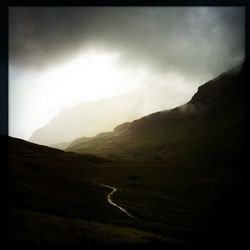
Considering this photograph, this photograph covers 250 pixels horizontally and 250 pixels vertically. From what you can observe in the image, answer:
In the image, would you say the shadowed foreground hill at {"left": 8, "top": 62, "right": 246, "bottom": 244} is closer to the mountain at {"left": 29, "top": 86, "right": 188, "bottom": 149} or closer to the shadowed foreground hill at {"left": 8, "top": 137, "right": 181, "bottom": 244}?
the shadowed foreground hill at {"left": 8, "top": 137, "right": 181, "bottom": 244}

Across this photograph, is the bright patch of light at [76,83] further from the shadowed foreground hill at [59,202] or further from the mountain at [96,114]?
the shadowed foreground hill at [59,202]

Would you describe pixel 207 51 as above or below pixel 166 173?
above

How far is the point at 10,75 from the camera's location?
13.8 metres

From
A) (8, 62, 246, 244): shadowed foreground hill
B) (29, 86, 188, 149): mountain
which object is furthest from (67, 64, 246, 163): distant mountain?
(29, 86, 188, 149): mountain

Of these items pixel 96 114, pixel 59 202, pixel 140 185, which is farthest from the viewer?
pixel 96 114

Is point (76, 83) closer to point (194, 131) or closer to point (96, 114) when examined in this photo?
point (96, 114)

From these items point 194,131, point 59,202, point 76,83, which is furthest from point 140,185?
point 76,83

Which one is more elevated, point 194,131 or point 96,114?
point 96,114

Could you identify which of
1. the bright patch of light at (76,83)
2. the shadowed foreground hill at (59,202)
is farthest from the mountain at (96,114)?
the shadowed foreground hill at (59,202)

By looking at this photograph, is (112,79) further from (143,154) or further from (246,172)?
(246,172)

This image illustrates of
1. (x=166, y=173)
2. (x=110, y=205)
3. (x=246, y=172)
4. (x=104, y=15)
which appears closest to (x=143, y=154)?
(x=166, y=173)

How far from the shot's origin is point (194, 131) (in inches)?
558

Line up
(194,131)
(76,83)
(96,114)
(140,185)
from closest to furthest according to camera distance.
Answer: (140,185) → (194,131) → (96,114) → (76,83)

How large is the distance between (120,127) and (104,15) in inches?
146
